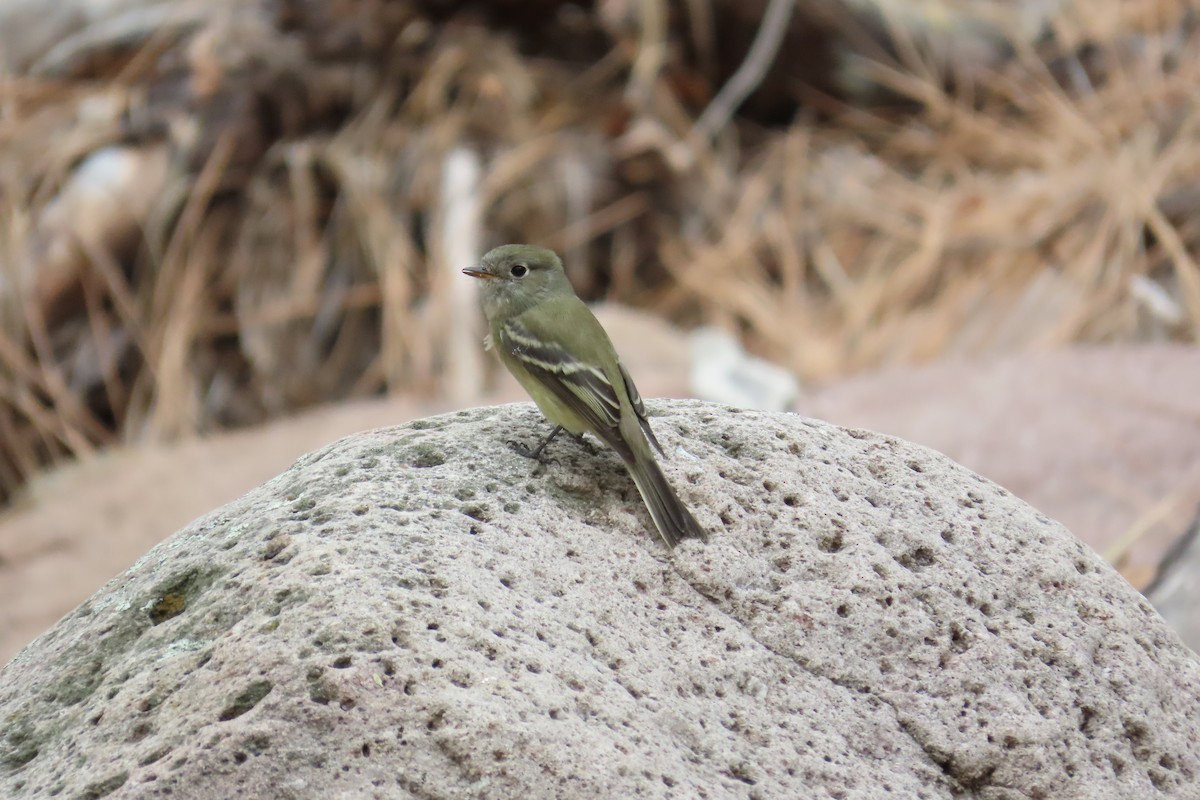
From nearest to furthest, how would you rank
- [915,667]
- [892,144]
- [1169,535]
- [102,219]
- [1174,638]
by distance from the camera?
[915,667] < [1174,638] < [1169,535] < [102,219] < [892,144]

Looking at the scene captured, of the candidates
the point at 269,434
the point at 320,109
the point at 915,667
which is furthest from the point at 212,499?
the point at 915,667

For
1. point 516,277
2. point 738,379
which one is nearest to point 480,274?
point 516,277

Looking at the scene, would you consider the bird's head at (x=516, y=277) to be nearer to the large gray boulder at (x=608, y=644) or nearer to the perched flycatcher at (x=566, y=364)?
the perched flycatcher at (x=566, y=364)

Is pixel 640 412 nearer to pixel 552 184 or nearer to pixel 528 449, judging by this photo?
pixel 528 449

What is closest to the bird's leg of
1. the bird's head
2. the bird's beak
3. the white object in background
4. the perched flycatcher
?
the perched flycatcher

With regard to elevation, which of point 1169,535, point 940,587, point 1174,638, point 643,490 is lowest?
point 1169,535

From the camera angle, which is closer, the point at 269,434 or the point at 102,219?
the point at 269,434

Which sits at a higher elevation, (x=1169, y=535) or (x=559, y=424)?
(x=559, y=424)

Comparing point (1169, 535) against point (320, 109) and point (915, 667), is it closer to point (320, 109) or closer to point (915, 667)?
point (915, 667)
